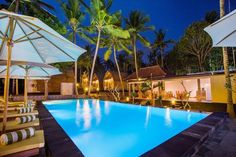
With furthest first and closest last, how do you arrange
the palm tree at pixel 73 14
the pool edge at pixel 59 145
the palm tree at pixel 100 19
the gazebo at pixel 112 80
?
the gazebo at pixel 112 80 → the palm tree at pixel 73 14 → the palm tree at pixel 100 19 → the pool edge at pixel 59 145

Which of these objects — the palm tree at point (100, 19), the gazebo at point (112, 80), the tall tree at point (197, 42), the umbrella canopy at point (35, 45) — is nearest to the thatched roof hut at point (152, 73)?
the tall tree at point (197, 42)

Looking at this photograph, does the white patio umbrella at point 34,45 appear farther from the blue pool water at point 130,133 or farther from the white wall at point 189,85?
the white wall at point 189,85

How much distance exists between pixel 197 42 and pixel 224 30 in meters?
21.4

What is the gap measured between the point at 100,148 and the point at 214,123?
3312 millimetres

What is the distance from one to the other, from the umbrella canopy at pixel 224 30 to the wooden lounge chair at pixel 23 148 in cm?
435

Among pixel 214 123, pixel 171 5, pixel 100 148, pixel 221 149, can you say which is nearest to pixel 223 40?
pixel 214 123

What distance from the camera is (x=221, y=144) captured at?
3.55 meters

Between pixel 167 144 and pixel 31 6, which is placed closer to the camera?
pixel 167 144

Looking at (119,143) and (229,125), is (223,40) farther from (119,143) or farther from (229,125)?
(119,143)

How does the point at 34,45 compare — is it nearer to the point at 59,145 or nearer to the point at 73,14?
the point at 59,145

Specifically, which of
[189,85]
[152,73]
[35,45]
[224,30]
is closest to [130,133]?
[224,30]

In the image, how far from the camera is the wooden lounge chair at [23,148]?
2299 mm

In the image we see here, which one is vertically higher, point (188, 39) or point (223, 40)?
point (188, 39)

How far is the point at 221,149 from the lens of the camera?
332 centimetres
